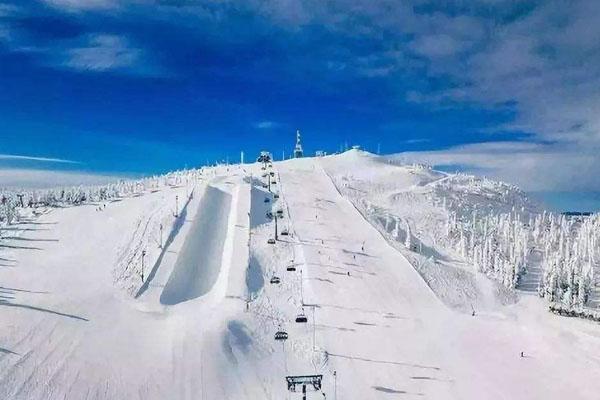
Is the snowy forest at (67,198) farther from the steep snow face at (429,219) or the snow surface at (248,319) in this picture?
the steep snow face at (429,219)

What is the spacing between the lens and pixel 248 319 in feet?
231

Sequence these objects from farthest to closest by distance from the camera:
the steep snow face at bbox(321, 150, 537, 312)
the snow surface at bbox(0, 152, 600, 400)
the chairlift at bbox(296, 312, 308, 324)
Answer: the steep snow face at bbox(321, 150, 537, 312) → the chairlift at bbox(296, 312, 308, 324) → the snow surface at bbox(0, 152, 600, 400)

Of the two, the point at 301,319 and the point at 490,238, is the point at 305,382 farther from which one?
the point at 490,238

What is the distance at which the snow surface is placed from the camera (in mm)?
56812

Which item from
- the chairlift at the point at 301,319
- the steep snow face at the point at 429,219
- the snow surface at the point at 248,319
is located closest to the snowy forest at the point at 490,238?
the steep snow face at the point at 429,219

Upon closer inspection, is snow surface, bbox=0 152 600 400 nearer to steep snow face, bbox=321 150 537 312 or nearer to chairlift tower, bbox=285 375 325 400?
steep snow face, bbox=321 150 537 312

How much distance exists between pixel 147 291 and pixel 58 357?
19.6 meters

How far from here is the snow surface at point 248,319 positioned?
56.8 m

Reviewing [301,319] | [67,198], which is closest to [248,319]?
[301,319]

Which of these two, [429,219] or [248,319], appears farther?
[429,219]

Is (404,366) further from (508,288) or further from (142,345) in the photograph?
(508,288)

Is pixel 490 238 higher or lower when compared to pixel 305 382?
higher

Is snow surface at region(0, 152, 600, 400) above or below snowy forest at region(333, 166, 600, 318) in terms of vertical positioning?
below

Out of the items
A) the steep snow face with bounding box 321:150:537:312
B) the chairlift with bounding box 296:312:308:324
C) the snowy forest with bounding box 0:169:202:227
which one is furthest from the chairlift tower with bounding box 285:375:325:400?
the snowy forest with bounding box 0:169:202:227
